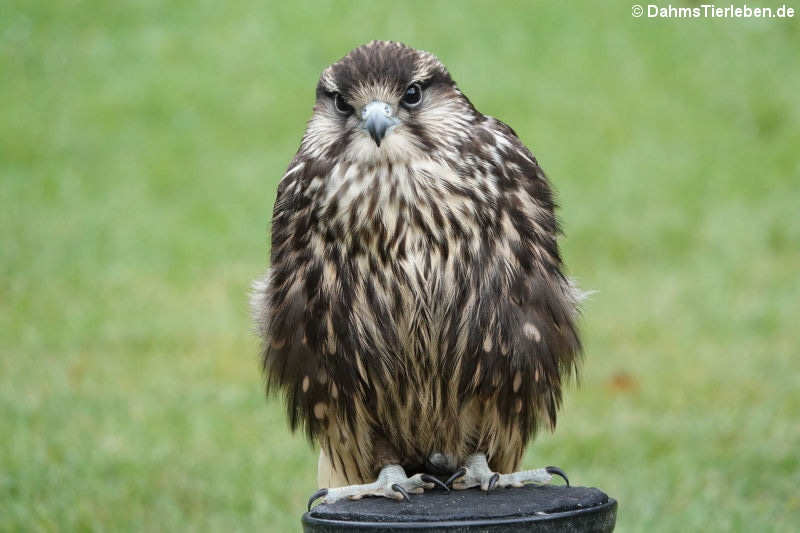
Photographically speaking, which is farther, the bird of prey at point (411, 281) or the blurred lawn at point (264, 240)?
the blurred lawn at point (264, 240)

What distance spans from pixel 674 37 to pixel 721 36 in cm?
44

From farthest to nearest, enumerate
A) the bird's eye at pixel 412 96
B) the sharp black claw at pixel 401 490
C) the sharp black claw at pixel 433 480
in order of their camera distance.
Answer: the sharp black claw at pixel 433 480 → the sharp black claw at pixel 401 490 → the bird's eye at pixel 412 96

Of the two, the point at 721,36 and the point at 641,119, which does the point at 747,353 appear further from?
the point at 721,36

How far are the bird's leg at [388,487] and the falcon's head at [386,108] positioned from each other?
2.73 feet

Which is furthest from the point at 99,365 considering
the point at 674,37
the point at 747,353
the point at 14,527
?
the point at 674,37

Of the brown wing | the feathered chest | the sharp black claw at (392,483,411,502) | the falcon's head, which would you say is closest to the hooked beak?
the falcon's head

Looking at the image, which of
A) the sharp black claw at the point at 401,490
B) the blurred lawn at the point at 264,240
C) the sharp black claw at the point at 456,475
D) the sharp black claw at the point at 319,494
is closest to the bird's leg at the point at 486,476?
the sharp black claw at the point at 456,475

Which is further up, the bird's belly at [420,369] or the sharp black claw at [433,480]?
the bird's belly at [420,369]

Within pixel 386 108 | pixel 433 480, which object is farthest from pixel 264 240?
pixel 386 108

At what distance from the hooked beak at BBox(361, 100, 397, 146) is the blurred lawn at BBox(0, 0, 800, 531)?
2.17 meters

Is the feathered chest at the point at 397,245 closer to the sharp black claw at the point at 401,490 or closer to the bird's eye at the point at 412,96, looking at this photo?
the bird's eye at the point at 412,96

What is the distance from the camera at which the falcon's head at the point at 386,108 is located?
110 inches

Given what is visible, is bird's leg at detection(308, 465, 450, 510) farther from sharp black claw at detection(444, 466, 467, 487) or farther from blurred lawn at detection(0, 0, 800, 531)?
blurred lawn at detection(0, 0, 800, 531)

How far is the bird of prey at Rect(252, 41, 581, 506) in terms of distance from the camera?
9.34ft
